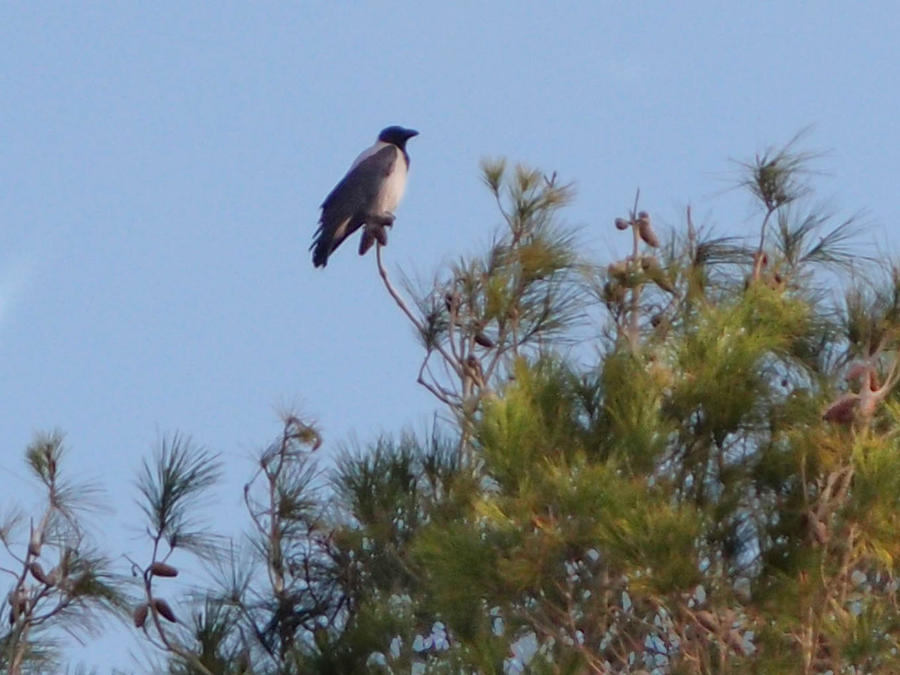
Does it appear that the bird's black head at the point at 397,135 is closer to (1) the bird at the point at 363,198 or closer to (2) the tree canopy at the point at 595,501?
(1) the bird at the point at 363,198

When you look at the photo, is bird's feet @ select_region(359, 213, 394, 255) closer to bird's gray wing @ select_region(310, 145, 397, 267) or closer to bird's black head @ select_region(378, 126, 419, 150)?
bird's gray wing @ select_region(310, 145, 397, 267)

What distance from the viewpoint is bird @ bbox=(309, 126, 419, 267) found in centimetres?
733

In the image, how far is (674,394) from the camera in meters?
4.41

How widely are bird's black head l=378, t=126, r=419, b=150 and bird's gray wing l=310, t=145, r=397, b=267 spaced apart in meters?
0.66

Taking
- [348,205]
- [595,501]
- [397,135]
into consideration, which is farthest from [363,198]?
[595,501]

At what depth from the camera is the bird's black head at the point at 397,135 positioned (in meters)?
8.80

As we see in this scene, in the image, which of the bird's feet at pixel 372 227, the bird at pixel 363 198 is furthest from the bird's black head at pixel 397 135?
the bird's feet at pixel 372 227

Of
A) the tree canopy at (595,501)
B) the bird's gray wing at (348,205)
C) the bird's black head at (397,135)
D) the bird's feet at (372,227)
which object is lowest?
the tree canopy at (595,501)

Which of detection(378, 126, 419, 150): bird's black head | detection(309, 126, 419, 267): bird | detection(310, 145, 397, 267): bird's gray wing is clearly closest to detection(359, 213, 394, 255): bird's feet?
detection(309, 126, 419, 267): bird

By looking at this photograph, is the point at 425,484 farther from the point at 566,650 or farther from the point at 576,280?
the point at 566,650

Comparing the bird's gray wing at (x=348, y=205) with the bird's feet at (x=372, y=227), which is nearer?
the bird's feet at (x=372, y=227)

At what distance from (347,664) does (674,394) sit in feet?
3.46

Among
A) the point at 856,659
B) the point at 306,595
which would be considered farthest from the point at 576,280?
the point at 856,659

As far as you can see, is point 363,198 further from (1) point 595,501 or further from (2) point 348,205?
(1) point 595,501
